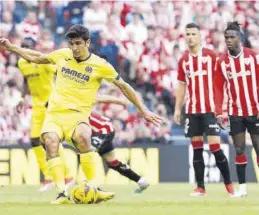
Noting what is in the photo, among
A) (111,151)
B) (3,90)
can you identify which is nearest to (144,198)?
(111,151)

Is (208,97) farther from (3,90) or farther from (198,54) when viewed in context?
(3,90)

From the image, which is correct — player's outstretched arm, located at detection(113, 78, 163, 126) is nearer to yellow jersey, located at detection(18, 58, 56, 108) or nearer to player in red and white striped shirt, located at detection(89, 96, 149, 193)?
player in red and white striped shirt, located at detection(89, 96, 149, 193)

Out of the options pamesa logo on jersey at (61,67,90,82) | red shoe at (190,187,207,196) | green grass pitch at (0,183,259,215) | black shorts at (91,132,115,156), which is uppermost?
pamesa logo on jersey at (61,67,90,82)

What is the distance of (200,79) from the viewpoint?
14.2m

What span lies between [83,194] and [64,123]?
37.8 inches

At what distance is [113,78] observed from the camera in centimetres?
1159

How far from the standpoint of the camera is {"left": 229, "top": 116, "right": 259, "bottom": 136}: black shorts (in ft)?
44.4

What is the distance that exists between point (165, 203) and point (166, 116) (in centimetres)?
876

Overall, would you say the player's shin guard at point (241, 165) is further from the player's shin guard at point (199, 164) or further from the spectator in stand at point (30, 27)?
the spectator in stand at point (30, 27)

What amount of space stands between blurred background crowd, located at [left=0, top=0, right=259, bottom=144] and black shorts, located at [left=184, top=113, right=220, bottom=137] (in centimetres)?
511

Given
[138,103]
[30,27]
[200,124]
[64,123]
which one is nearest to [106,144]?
[200,124]

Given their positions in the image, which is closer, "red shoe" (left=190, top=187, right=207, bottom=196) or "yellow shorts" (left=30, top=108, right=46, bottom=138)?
"red shoe" (left=190, top=187, right=207, bottom=196)

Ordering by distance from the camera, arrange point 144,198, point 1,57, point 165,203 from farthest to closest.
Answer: point 1,57, point 144,198, point 165,203

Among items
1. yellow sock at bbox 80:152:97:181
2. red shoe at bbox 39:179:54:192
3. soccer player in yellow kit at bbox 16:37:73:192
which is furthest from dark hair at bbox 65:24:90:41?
red shoe at bbox 39:179:54:192
